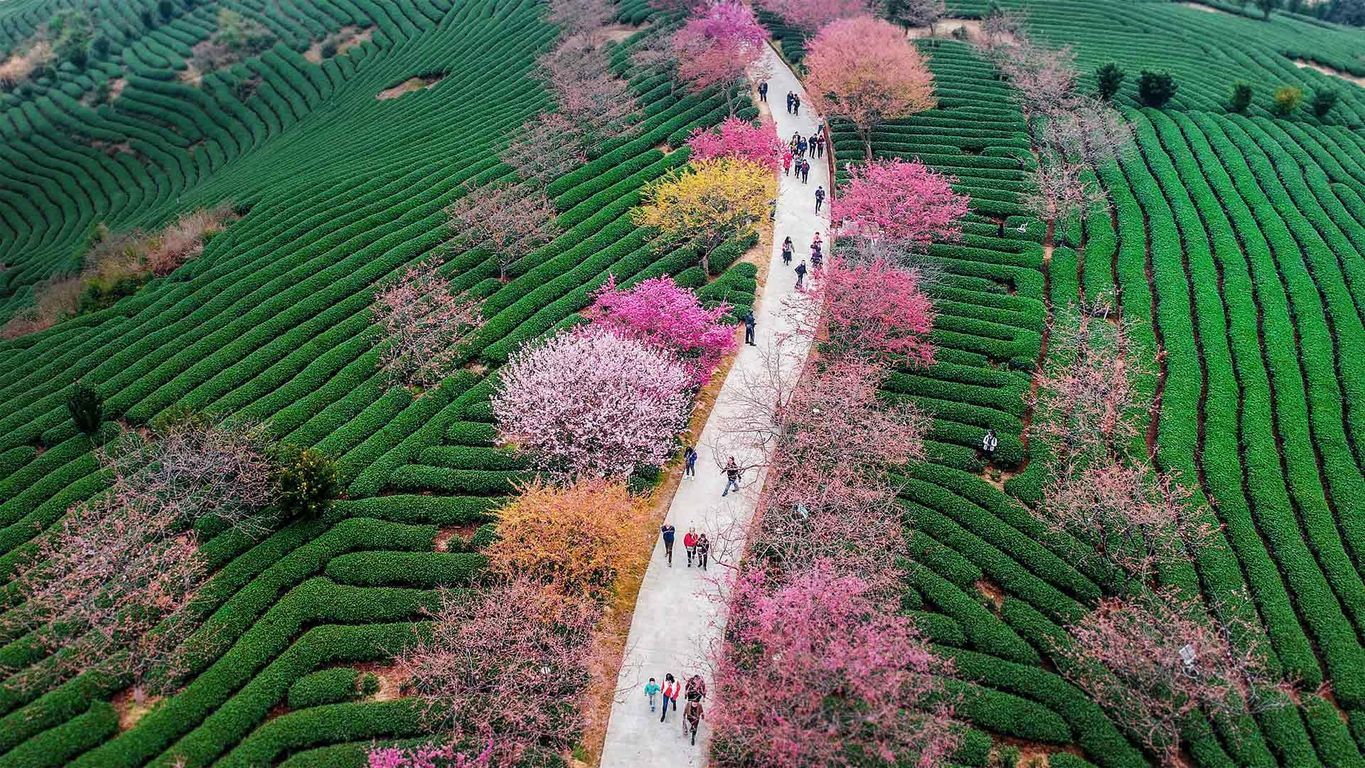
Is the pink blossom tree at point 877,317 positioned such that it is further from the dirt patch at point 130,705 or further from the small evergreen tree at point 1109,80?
the small evergreen tree at point 1109,80

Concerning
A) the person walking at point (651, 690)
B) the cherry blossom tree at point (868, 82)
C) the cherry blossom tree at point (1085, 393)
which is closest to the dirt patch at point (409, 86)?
the cherry blossom tree at point (868, 82)

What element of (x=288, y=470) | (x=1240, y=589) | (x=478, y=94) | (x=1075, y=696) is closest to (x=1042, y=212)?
(x=1240, y=589)

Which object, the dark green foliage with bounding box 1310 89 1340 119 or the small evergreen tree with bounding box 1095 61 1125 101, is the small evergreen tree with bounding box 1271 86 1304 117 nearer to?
the dark green foliage with bounding box 1310 89 1340 119

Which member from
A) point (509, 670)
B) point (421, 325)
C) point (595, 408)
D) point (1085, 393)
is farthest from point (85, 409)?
point (1085, 393)

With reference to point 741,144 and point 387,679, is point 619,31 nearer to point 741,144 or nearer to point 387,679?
point 741,144

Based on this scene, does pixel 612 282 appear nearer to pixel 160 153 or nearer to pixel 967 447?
pixel 967 447
